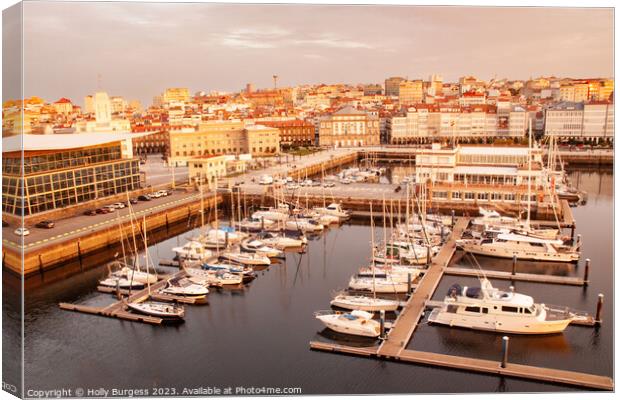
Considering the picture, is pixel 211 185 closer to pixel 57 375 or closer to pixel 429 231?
pixel 429 231

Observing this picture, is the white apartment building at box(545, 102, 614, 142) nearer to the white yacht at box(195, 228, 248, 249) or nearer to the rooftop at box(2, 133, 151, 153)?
the white yacht at box(195, 228, 248, 249)

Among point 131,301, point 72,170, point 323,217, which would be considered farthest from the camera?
A: point 323,217

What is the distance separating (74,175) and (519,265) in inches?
347

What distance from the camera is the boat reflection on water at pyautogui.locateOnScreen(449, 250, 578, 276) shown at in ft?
31.2

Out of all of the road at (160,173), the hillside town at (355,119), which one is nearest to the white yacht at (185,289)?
the road at (160,173)

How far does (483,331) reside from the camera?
24.0ft

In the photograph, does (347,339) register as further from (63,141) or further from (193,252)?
(63,141)

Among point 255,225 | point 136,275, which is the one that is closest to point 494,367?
point 136,275

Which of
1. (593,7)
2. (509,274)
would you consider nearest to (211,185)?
(509,274)

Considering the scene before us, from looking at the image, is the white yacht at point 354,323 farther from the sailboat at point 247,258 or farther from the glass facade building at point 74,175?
the glass facade building at point 74,175

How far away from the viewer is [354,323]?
7.25 meters

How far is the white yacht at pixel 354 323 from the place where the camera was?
281 inches

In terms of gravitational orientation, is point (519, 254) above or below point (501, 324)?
above

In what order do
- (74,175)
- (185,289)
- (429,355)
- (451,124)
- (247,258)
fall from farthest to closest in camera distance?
(451,124) → (74,175) → (247,258) → (185,289) → (429,355)
